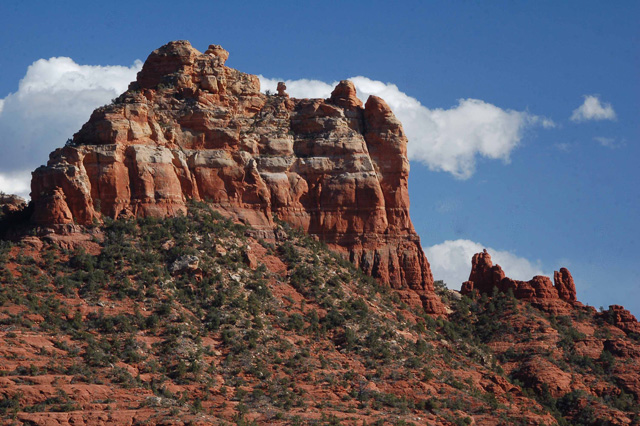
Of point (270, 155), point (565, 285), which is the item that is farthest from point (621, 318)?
point (270, 155)

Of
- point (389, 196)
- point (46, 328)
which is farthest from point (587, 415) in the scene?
point (46, 328)

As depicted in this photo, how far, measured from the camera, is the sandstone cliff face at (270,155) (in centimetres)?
10512

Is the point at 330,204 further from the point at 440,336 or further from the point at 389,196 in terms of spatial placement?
the point at 440,336

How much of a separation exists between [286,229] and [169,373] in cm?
2533

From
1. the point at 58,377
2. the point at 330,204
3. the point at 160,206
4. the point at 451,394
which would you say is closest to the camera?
the point at 58,377

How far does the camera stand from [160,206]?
103 metres

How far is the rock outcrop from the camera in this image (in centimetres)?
11938

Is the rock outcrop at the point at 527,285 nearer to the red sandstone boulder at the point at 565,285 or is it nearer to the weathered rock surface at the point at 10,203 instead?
the red sandstone boulder at the point at 565,285

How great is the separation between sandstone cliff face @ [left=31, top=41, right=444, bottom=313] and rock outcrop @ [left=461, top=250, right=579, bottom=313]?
926cm

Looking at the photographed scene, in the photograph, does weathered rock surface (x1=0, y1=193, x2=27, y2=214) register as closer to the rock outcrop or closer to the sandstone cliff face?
the sandstone cliff face

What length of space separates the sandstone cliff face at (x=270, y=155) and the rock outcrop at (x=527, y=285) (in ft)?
30.4

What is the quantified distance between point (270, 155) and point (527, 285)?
2589 cm

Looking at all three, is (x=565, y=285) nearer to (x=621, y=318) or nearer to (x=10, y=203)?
(x=621, y=318)

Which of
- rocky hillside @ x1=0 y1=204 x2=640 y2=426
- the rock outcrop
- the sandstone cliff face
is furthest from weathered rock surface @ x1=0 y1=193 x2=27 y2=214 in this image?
the rock outcrop
